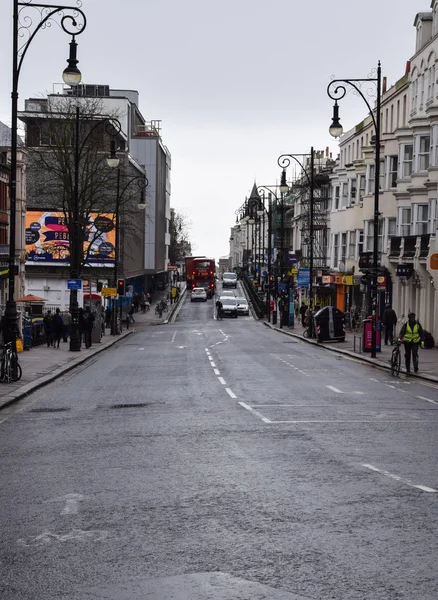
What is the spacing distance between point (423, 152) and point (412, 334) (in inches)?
808

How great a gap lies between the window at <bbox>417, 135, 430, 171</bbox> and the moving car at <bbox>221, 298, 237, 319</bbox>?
126 ft

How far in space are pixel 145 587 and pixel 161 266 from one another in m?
133

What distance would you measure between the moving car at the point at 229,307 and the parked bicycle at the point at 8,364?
2350 inches

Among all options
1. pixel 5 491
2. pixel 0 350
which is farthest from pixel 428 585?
pixel 0 350

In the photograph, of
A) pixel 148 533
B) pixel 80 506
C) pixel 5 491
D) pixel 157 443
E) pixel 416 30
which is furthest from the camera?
pixel 416 30

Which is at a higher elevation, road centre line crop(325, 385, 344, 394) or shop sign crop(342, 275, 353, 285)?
shop sign crop(342, 275, 353, 285)

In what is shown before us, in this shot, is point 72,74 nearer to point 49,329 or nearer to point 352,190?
point 49,329

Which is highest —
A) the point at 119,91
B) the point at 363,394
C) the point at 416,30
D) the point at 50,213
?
the point at 119,91

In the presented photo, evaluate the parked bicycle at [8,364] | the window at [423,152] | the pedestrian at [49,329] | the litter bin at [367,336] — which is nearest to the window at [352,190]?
the window at [423,152]

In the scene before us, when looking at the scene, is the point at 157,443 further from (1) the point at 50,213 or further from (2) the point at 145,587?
(1) the point at 50,213

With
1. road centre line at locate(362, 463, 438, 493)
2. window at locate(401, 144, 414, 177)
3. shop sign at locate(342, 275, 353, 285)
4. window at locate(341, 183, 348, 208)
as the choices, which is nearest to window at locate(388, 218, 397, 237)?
window at locate(401, 144, 414, 177)

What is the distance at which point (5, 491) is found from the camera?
10781 millimetres

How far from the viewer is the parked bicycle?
2427 cm

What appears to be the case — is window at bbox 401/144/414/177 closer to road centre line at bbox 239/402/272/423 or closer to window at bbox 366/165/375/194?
window at bbox 366/165/375/194
